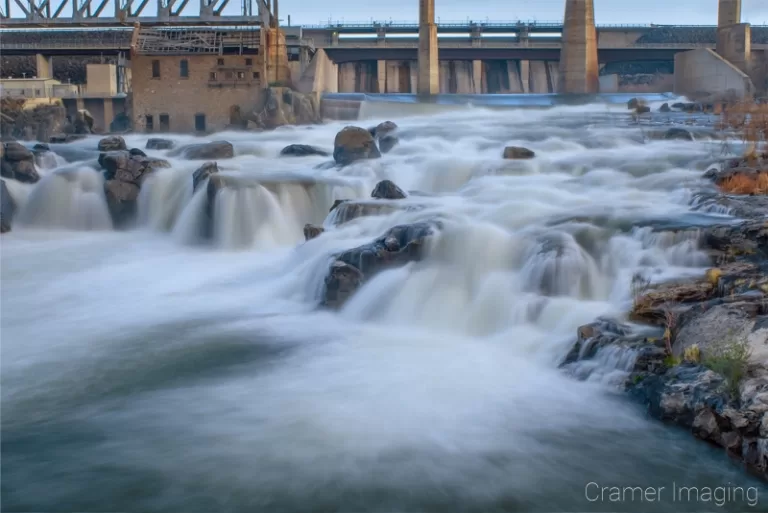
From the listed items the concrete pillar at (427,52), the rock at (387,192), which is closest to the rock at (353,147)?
the rock at (387,192)

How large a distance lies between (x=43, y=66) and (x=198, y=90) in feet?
53.7

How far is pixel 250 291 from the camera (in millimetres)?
13820

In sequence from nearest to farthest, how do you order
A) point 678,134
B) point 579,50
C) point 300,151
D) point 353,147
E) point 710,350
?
1. point 710,350
2. point 353,147
3. point 678,134
4. point 300,151
5. point 579,50

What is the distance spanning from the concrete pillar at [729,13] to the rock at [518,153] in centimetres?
2491

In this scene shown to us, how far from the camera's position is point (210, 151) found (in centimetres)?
2350

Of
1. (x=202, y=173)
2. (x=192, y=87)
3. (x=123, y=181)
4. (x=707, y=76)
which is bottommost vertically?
(x=123, y=181)

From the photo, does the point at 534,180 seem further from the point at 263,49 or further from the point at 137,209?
the point at 263,49

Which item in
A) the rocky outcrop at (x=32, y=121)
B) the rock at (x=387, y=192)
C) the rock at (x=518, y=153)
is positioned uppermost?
the rocky outcrop at (x=32, y=121)

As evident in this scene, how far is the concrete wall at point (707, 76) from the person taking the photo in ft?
117

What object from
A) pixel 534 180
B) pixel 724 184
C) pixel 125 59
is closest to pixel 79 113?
pixel 125 59

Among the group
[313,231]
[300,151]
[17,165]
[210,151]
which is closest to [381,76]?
[300,151]

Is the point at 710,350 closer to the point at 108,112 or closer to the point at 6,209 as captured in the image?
the point at 6,209

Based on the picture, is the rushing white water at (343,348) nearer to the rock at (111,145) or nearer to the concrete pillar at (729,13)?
the rock at (111,145)

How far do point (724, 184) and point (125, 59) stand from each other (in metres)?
39.0
